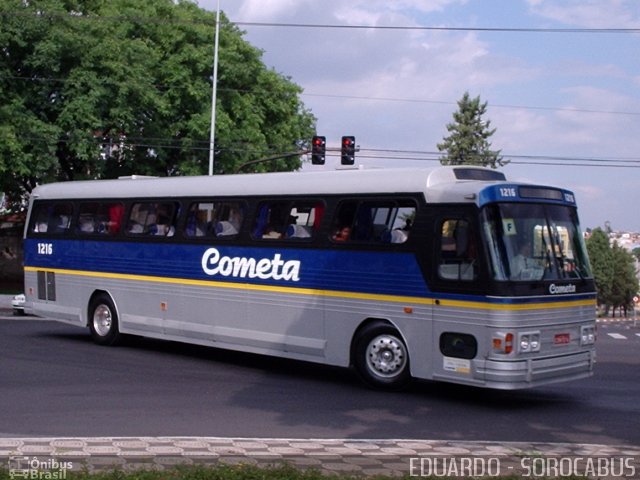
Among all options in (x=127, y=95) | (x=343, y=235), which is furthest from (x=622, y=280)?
(x=343, y=235)

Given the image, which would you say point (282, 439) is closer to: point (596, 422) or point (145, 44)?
point (596, 422)

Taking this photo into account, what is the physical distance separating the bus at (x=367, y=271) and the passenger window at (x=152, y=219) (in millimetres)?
31

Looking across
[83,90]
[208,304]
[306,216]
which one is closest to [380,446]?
[306,216]

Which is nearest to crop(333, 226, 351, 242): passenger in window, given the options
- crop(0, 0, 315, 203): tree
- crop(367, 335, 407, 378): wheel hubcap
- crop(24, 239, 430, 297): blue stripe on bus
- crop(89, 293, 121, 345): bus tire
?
crop(24, 239, 430, 297): blue stripe on bus

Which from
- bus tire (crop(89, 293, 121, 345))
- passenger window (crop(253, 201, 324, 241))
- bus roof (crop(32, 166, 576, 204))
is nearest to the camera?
bus roof (crop(32, 166, 576, 204))

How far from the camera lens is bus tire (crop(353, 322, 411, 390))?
12.7m

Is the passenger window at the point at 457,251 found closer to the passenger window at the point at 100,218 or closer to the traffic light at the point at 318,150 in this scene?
the passenger window at the point at 100,218

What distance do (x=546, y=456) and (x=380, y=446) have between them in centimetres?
156

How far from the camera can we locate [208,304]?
1550 centimetres

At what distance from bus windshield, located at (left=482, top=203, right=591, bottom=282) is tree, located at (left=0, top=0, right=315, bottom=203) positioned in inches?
910

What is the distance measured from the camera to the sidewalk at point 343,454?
26.0 feet

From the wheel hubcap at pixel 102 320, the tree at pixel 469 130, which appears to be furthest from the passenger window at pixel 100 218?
the tree at pixel 469 130

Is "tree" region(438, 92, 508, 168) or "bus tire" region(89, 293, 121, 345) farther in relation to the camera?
"tree" region(438, 92, 508, 168)

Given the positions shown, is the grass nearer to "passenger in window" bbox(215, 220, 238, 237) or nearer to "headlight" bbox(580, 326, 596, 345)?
"headlight" bbox(580, 326, 596, 345)
